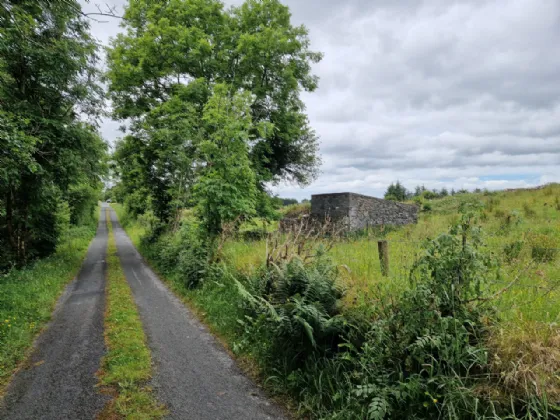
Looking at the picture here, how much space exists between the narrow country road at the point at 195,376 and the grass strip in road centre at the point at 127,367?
0.53 ft

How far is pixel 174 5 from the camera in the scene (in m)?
15.7

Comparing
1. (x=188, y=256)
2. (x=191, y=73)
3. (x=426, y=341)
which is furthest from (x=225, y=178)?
(x=191, y=73)

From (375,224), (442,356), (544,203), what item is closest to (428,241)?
(442,356)

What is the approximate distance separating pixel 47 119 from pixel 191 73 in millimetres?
7958

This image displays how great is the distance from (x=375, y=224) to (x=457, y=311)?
13.6 meters

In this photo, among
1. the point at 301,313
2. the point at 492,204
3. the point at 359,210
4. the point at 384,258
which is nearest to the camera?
the point at 301,313

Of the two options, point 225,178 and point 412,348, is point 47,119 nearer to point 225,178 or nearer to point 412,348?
point 225,178

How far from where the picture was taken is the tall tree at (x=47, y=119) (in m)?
10.6

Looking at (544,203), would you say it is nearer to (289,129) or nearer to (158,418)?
(289,129)

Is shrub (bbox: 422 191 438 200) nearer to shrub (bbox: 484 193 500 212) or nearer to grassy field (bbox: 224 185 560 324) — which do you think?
shrub (bbox: 484 193 500 212)

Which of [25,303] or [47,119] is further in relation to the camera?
[47,119]

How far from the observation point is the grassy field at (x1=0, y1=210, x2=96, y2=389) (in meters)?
5.56

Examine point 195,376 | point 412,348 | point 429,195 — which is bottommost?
point 195,376

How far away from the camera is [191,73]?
55.8 feet
